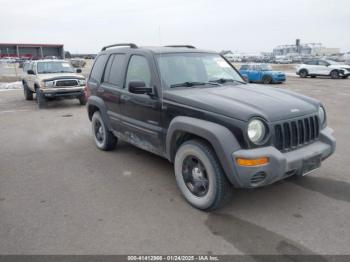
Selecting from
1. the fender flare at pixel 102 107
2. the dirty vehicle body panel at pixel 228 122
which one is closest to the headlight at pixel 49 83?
the fender flare at pixel 102 107

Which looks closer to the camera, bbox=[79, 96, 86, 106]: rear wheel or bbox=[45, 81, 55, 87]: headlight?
bbox=[45, 81, 55, 87]: headlight

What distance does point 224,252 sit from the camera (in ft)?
10.1

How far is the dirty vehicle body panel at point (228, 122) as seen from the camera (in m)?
3.38

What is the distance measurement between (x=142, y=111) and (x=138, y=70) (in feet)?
2.18

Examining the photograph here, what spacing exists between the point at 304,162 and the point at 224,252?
1.37 m

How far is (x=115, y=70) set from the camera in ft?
18.1

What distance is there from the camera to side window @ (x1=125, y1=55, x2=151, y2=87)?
15.2 feet

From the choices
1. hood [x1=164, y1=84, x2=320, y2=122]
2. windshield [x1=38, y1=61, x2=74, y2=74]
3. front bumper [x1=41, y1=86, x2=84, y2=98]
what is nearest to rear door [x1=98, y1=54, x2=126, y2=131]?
hood [x1=164, y1=84, x2=320, y2=122]

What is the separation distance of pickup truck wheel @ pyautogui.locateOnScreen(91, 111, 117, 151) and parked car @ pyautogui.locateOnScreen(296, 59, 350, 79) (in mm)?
23206

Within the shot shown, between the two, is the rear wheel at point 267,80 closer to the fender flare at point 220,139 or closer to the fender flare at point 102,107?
the fender flare at point 102,107

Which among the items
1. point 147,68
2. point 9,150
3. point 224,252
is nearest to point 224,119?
point 224,252

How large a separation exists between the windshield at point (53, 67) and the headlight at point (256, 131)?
11.2 m

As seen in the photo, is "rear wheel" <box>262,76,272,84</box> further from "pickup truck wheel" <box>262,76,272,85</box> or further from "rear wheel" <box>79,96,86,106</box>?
"rear wheel" <box>79,96,86,106</box>

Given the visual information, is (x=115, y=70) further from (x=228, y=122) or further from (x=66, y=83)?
(x=66, y=83)
